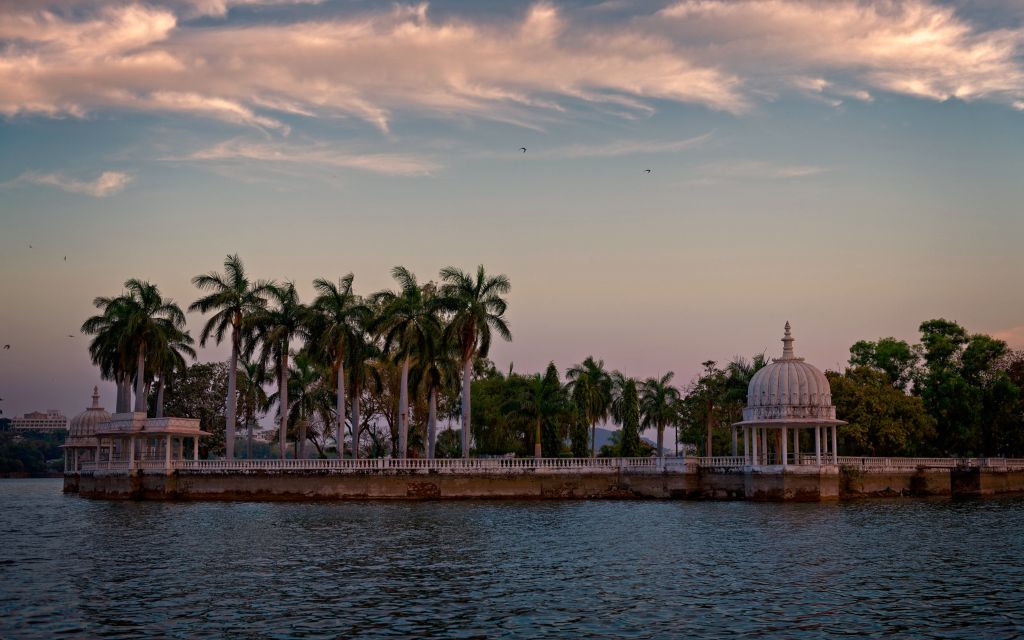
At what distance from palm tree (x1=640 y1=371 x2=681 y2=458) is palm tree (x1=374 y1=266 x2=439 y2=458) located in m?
40.2

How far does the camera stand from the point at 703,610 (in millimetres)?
26328

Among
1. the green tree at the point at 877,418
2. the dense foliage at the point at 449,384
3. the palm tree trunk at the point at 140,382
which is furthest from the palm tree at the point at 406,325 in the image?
the green tree at the point at 877,418

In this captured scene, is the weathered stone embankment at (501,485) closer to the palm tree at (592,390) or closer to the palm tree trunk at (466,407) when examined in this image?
the palm tree trunk at (466,407)

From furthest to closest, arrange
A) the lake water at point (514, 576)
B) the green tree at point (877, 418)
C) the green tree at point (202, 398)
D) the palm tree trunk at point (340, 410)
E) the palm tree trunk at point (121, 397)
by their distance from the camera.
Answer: the green tree at point (202, 398)
the palm tree trunk at point (121, 397)
the green tree at point (877, 418)
the palm tree trunk at point (340, 410)
the lake water at point (514, 576)

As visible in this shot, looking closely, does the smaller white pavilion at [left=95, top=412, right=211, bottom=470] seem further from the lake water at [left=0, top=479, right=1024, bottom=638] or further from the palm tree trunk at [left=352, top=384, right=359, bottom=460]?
the lake water at [left=0, top=479, right=1024, bottom=638]

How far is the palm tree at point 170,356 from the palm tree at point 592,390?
124 feet

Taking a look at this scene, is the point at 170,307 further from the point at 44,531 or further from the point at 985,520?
the point at 985,520

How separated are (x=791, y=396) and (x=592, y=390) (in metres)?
35.0

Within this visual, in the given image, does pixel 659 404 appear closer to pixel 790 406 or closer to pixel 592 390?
pixel 592 390

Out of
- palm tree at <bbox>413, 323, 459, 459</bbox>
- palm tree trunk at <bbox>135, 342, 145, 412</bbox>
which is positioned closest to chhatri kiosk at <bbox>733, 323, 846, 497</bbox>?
palm tree at <bbox>413, 323, 459, 459</bbox>

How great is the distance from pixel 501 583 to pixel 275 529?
20114mm

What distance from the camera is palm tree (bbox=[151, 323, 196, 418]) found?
3282 inches

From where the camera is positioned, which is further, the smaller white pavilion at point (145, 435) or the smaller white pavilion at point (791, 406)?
the smaller white pavilion at point (145, 435)

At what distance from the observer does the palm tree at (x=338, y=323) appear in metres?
77.5
